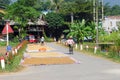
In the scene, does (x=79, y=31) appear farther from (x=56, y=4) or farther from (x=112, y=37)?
(x=56, y=4)

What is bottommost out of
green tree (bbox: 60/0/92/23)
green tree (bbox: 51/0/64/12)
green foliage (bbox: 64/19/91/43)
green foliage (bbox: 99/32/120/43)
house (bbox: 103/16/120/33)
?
green foliage (bbox: 99/32/120/43)

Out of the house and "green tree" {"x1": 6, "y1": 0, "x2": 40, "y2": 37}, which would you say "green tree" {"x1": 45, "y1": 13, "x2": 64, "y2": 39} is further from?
the house

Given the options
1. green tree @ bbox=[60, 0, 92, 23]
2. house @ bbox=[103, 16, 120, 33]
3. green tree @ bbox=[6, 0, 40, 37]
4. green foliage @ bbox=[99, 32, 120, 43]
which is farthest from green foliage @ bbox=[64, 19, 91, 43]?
house @ bbox=[103, 16, 120, 33]

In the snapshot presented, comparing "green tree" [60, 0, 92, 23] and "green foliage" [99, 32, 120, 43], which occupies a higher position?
"green tree" [60, 0, 92, 23]

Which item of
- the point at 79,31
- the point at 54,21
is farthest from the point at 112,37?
the point at 54,21

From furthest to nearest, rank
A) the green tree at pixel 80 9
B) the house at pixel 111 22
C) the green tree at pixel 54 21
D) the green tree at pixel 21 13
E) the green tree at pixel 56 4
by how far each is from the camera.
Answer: the green tree at pixel 56 4 → the house at pixel 111 22 → the green tree at pixel 54 21 → the green tree at pixel 80 9 → the green tree at pixel 21 13

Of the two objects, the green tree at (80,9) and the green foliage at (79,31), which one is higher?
the green tree at (80,9)

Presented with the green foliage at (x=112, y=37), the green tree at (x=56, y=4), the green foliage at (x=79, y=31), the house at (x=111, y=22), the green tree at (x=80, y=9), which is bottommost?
the green foliage at (x=112, y=37)

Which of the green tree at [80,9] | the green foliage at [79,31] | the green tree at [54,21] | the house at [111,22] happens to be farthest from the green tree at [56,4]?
the green foliage at [79,31]

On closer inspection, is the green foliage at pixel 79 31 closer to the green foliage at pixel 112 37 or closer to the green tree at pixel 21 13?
the green foliage at pixel 112 37

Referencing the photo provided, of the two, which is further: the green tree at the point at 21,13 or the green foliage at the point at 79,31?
the green tree at the point at 21,13

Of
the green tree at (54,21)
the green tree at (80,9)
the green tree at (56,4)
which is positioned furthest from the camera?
the green tree at (56,4)

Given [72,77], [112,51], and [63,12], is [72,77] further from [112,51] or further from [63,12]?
[63,12]

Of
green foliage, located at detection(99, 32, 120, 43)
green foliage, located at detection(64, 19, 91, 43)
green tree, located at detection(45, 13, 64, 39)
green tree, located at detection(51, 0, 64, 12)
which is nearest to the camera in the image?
green foliage, located at detection(99, 32, 120, 43)
